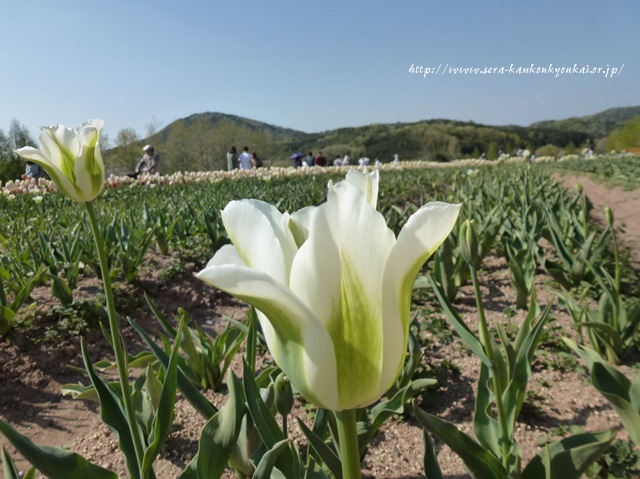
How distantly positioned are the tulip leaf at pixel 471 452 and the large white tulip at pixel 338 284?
0.49 metres

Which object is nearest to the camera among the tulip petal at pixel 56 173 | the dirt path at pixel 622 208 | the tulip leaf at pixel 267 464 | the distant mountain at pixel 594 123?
the tulip leaf at pixel 267 464

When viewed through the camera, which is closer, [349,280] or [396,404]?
[349,280]

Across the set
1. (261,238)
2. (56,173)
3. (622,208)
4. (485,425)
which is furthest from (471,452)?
(622,208)

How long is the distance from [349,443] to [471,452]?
0.59 m

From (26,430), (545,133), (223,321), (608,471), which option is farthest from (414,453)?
(545,133)

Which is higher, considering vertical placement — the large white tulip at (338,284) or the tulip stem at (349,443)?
the large white tulip at (338,284)

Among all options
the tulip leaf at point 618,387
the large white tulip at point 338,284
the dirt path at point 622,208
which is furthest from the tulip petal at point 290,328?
the dirt path at point 622,208

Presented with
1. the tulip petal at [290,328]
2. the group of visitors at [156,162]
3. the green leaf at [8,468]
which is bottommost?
the group of visitors at [156,162]

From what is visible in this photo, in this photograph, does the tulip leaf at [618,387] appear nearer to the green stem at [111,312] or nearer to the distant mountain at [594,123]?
the green stem at [111,312]

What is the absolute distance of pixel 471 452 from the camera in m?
1.04

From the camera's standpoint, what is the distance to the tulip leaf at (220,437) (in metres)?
0.94

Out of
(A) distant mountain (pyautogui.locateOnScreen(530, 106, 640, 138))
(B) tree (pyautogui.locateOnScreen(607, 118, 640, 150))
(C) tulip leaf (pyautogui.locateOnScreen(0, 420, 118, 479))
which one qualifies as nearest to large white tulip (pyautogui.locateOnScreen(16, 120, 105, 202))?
(C) tulip leaf (pyautogui.locateOnScreen(0, 420, 118, 479))

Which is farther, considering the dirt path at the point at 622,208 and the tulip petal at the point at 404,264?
the dirt path at the point at 622,208

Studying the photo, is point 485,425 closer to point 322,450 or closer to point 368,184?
point 322,450
